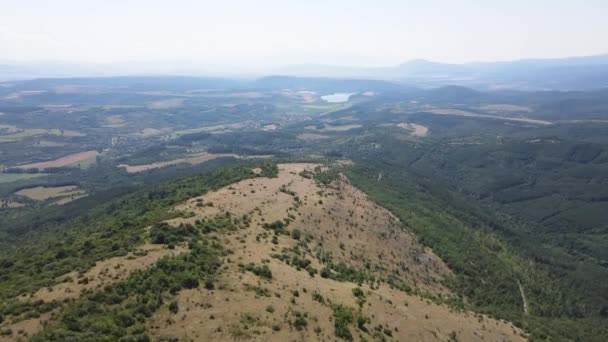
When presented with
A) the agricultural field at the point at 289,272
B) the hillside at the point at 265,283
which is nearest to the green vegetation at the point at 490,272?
the agricultural field at the point at 289,272

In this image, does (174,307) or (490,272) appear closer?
(174,307)

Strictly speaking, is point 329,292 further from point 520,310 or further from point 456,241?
point 456,241

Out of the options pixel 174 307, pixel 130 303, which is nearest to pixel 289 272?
pixel 174 307

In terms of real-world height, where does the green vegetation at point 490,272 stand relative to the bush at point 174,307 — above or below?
below

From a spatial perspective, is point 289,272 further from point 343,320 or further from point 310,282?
point 343,320

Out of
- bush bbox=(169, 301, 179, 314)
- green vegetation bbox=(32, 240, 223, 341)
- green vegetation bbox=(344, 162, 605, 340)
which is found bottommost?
green vegetation bbox=(344, 162, 605, 340)

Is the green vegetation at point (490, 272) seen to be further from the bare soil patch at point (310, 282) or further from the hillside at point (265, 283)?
the hillside at point (265, 283)

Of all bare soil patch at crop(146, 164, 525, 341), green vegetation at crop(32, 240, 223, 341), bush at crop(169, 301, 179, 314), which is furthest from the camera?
bare soil patch at crop(146, 164, 525, 341)

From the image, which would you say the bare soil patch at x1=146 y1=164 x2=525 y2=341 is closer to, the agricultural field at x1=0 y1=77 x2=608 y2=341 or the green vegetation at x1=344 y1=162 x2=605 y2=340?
the agricultural field at x1=0 y1=77 x2=608 y2=341

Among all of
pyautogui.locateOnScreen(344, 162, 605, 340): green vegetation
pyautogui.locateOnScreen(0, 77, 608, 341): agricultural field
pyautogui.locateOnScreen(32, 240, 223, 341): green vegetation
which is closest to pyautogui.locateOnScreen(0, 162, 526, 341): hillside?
pyautogui.locateOnScreen(32, 240, 223, 341): green vegetation

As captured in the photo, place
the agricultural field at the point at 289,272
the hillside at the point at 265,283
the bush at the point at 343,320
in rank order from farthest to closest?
1. the bush at the point at 343,320
2. the agricultural field at the point at 289,272
3. the hillside at the point at 265,283

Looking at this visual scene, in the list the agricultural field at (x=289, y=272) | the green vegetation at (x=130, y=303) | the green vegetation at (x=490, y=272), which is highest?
the green vegetation at (x=130, y=303)

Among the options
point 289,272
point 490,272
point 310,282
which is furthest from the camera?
point 490,272
